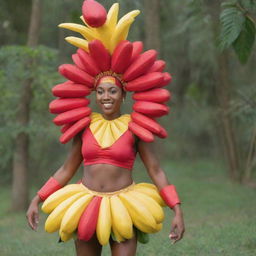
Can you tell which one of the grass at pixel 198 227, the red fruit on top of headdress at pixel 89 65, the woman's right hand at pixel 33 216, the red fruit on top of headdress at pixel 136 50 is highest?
the red fruit on top of headdress at pixel 136 50

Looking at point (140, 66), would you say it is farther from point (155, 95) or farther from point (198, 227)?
point (198, 227)

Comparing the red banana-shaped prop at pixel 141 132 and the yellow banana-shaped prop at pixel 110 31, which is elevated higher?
the yellow banana-shaped prop at pixel 110 31

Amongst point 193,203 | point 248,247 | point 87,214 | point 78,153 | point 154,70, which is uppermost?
point 154,70

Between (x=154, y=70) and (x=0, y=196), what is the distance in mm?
13651

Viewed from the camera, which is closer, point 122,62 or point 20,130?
point 122,62

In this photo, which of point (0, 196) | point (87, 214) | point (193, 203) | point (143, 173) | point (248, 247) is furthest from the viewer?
point (143, 173)

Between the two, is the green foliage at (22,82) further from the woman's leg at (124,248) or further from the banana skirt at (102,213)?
the woman's leg at (124,248)

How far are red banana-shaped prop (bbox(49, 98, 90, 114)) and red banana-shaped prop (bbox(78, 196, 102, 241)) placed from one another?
815 millimetres

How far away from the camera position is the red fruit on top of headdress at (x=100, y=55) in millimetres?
4734

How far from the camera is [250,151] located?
16.5 m

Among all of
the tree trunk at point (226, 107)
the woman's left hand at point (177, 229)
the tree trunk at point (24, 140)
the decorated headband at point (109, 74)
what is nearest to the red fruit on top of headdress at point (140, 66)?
the decorated headband at point (109, 74)

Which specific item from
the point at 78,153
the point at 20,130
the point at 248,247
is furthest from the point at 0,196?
the point at 78,153

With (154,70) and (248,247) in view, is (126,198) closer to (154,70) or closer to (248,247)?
(154,70)

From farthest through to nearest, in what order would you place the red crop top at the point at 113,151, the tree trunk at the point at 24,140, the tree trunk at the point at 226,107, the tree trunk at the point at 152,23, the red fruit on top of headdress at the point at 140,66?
the tree trunk at the point at 226,107 → the tree trunk at the point at 152,23 → the tree trunk at the point at 24,140 → the red fruit on top of headdress at the point at 140,66 → the red crop top at the point at 113,151
